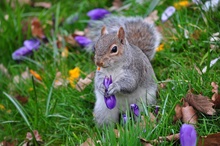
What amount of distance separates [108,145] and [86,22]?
2.25 metres

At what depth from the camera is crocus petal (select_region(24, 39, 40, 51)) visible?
4469 millimetres

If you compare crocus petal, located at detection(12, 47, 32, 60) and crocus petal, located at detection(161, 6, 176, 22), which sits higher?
crocus petal, located at detection(161, 6, 176, 22)

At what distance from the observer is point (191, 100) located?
2879 mm

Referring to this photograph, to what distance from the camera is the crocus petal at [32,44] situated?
447 cm

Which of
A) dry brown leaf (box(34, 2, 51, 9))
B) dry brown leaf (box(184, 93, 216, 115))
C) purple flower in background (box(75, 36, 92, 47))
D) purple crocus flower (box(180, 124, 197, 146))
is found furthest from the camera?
dry brown leaf (box(34, 2, 51, 9))

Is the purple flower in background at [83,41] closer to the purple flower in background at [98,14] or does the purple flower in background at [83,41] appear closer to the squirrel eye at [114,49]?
the purple flower in background at [98,14]

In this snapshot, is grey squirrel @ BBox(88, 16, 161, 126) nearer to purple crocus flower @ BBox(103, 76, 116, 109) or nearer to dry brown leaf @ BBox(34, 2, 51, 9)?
purple crocus flower @ BBox(103, 76, 116, 109)

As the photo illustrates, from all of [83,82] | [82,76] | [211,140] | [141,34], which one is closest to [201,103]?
[211,140]

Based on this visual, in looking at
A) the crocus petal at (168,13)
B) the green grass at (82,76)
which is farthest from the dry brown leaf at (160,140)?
the crocus petal at (168,13)

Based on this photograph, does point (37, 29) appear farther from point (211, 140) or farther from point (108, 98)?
point (211, 140)

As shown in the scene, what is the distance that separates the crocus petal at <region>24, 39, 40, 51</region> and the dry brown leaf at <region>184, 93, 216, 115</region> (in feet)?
6.22

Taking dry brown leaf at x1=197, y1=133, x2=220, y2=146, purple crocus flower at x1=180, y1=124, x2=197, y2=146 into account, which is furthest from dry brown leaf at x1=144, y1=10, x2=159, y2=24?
purple crocus flower at x1=180, y1=124, x2=197, y2=146

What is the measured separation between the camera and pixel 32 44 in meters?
4.51

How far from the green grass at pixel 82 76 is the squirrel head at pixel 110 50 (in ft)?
1.03
